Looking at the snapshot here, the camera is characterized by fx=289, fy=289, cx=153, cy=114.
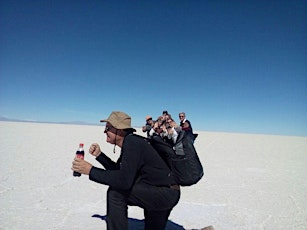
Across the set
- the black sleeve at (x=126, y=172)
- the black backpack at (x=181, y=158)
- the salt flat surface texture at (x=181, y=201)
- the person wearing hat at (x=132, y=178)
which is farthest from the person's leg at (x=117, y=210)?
the salt flat surface texture at (x=181, y=201)

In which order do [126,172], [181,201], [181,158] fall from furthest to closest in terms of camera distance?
[181,201], [181,158], [126,172]

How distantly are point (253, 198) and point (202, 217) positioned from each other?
1433 millimetres

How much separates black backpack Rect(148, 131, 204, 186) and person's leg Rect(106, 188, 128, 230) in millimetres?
438

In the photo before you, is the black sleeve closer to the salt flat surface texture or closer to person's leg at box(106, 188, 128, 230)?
person's leg at box(106, 188, 128, 230)

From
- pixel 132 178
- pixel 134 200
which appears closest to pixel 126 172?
pixel 132 178

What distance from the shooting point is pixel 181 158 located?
2250mm

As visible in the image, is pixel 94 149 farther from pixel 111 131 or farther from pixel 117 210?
pixel 117 210

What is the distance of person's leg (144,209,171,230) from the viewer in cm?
245

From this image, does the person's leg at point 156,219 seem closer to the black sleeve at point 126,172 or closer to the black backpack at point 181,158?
the black backpack at point 181,158

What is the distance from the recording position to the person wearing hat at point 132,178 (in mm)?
2150

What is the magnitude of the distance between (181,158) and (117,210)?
64cm

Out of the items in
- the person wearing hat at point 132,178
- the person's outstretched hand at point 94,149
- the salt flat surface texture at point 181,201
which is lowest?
the salt flat surface texture at point 181,201

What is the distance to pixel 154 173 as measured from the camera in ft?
7.38

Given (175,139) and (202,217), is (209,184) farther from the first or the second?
(175,139)
